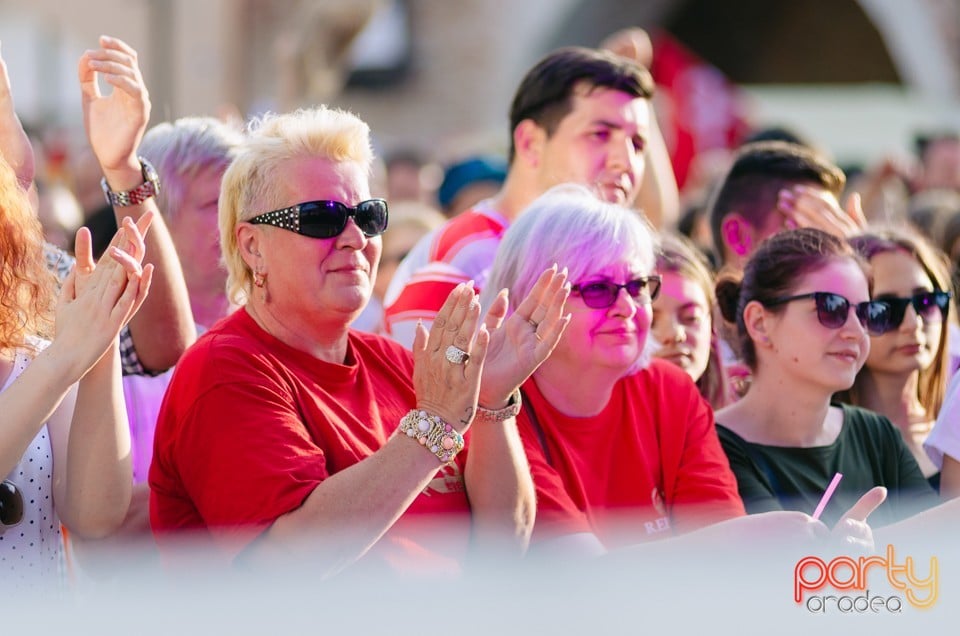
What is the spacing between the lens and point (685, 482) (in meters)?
3.29

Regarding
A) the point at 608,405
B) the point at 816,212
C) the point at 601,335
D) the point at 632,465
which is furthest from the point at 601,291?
the point at 816,212

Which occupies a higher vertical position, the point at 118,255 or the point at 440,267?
the point at 118,255

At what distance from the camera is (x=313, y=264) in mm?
2924

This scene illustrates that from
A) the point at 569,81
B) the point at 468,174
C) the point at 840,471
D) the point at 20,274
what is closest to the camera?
the point at 20,274

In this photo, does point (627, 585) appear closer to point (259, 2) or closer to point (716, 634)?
point (716, 634)

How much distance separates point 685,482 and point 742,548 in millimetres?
370

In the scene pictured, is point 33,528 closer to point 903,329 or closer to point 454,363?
point 454,363

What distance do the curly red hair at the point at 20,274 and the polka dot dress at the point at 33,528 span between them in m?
0.06

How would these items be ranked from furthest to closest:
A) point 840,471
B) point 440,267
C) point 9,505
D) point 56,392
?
point 440,267
point 840,471
point 9,505
point 56,392

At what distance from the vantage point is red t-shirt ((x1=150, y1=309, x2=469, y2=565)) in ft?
8.61

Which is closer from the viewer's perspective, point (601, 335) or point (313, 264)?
point (313, 264)

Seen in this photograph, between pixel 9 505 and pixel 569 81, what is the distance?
7.04ft

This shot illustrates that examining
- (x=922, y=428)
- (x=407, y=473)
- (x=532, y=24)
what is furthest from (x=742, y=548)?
(x=532, y=24)

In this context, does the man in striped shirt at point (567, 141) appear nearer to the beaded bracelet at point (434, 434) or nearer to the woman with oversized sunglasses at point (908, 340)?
the woman with oversized sunglasses at point (908, 340)
